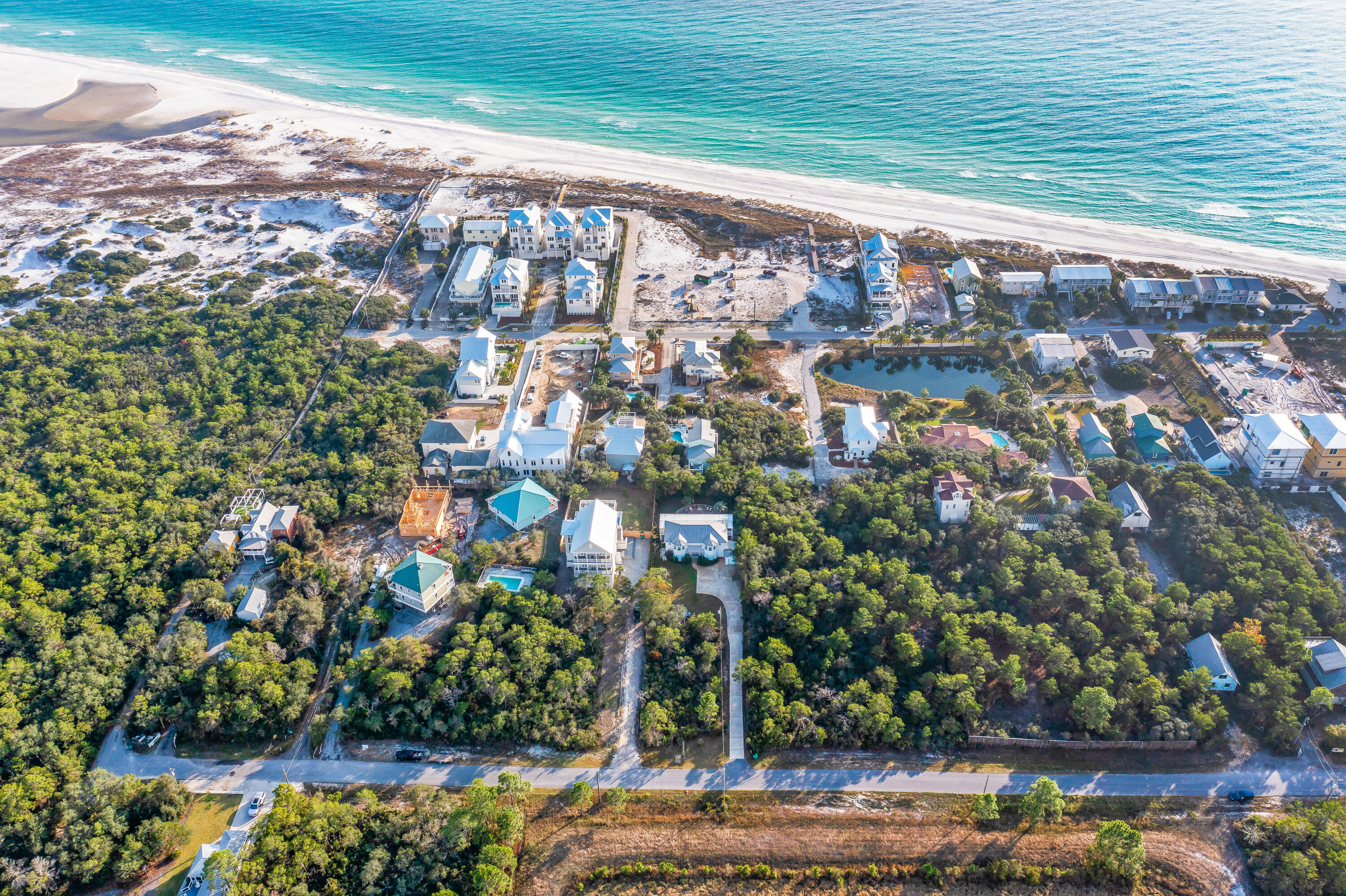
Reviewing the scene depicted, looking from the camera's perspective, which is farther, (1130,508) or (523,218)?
(523,218)

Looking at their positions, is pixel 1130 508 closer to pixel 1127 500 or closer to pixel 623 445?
pixel 1127 500

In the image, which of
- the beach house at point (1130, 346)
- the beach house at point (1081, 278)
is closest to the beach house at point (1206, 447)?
the beach house at point (1130, 346)

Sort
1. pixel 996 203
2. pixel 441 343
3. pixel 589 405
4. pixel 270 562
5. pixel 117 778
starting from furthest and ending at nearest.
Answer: pixel 996 203 → pixel 441 343 → pixel 589 405 → pixel 270 562 → pixel 117 778

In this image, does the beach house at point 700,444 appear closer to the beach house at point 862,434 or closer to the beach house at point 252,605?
the beach house at point 862,434

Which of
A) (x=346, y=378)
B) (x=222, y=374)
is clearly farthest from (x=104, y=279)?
(x=346, y=378)

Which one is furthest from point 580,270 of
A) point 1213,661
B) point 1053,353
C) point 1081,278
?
point 1213,661

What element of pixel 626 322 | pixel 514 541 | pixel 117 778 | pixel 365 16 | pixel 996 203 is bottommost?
pixel 117 778

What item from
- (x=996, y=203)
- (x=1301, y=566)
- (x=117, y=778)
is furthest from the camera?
(x=996, y=203)

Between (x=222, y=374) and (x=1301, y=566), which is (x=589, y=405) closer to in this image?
(x=222, y=374)
